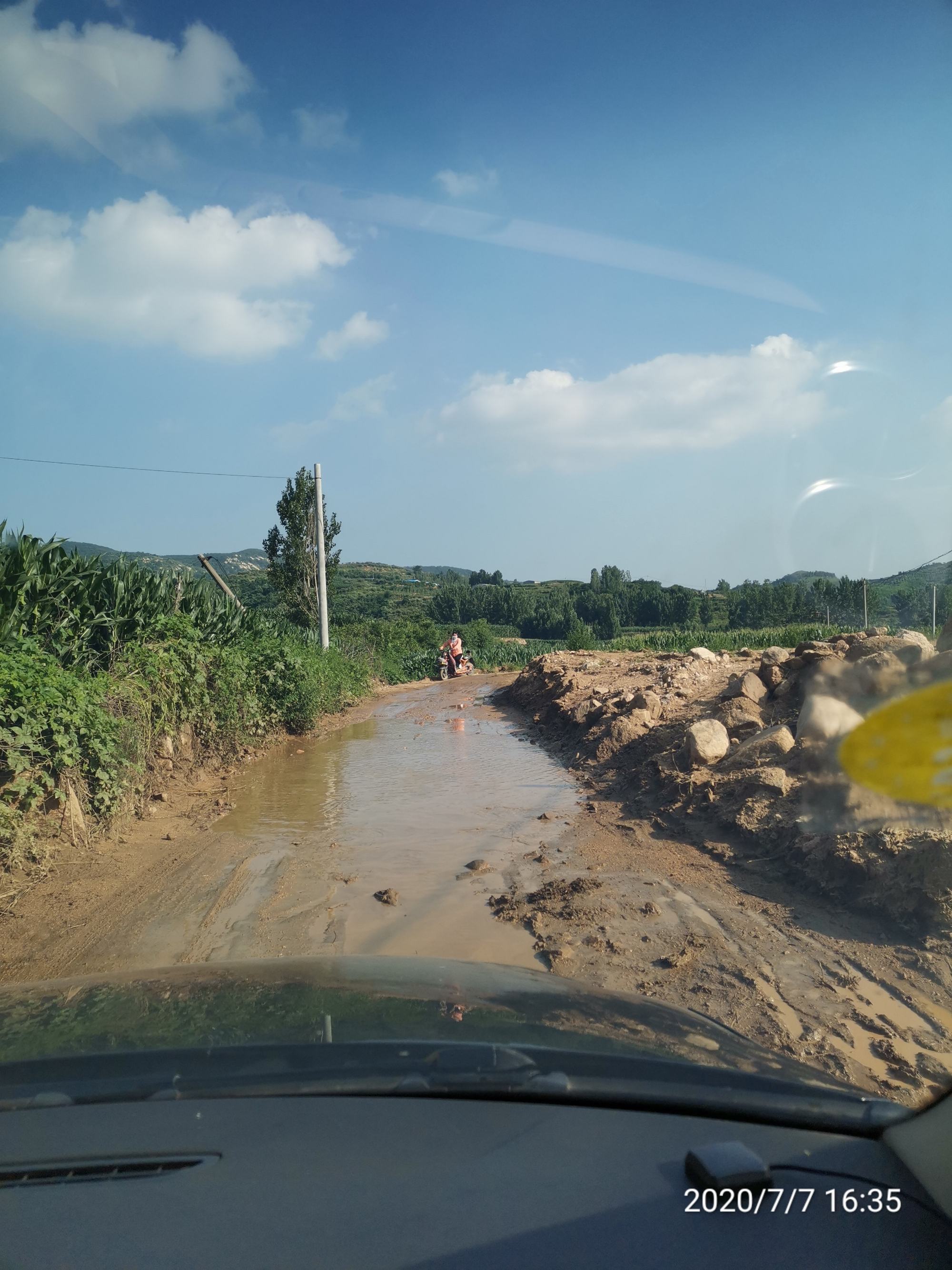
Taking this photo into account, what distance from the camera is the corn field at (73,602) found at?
27.8 ft

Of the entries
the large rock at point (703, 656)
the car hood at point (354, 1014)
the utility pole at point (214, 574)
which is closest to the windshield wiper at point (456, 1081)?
the car hood at point (354, 1014)

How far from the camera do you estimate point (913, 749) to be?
7.27 feet

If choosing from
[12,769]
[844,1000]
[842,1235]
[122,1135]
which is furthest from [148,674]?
[842,1235]

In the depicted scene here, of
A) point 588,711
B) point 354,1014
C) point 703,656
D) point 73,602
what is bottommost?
point 588,711

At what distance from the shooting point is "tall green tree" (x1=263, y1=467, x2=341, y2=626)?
107ft

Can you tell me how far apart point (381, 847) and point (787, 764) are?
403 centimetres

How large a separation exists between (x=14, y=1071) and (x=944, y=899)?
5.10 metres

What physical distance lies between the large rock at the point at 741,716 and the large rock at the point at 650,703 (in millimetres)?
1605

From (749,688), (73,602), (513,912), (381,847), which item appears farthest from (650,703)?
(73,602)

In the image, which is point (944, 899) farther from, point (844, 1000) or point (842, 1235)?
point (842, 1235)

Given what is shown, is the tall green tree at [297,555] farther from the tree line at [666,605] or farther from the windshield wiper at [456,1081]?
the windshield wiper at [456,1081]

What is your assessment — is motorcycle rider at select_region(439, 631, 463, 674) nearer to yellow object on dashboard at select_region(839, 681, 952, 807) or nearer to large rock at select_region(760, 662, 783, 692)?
large rock at select_region(760, 662, 783, 692)

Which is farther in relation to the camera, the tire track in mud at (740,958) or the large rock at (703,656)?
the large rock at (703,656)

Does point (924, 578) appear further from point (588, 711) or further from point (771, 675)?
point (588, 711)
